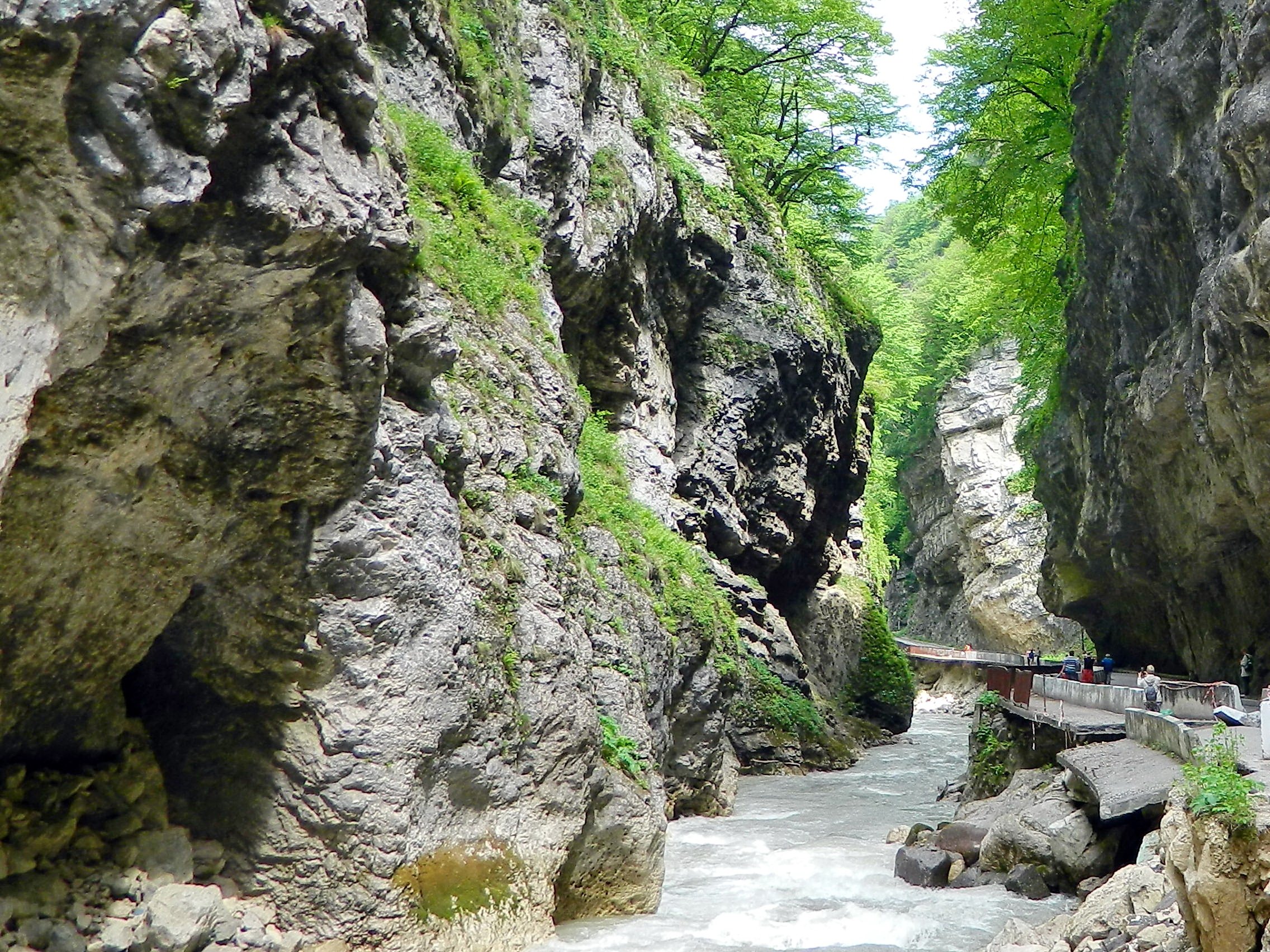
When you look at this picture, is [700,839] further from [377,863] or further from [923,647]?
[923,647]

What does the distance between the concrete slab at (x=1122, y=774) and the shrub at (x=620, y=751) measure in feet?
15.3

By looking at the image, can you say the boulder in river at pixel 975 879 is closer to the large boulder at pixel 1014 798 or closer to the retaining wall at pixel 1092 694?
the large boulder at pixel 1014 798

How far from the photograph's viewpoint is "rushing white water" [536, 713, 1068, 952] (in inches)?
392

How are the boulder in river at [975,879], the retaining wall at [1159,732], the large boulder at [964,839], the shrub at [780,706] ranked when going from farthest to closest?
1. the shrub at [780,706]
2. the large boulder at [964,839]
3. the retaining wall at [1159,732]
4. the boulder in river at [975,879]

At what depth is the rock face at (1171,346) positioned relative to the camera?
1582 cm

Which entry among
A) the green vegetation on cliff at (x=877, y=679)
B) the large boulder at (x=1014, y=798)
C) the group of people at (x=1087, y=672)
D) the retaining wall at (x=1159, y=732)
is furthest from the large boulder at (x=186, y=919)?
the green vegetation on cliff at (x=877, y=679)

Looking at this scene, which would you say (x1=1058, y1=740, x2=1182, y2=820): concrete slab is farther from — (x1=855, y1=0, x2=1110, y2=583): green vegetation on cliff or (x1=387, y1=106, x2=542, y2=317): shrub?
(x1=855, y1=0, x2=1110, y2=583): green vegetation on cliff

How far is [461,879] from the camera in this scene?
28.0ft

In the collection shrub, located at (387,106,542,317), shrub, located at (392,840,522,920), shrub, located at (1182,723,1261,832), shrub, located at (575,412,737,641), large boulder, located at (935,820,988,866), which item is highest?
shrub, located at (387,106,542,317)

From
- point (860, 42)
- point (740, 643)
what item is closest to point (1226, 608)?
point (740, 643)

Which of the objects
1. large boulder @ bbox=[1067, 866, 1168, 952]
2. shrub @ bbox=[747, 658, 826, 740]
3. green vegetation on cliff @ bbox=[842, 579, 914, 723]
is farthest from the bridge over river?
green vegetation on cliff @ bbox=[842, 579, 914, 723]

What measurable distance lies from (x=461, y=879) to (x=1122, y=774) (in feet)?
26.1

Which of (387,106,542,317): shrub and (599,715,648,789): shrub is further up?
(387,106,542,317): shrub

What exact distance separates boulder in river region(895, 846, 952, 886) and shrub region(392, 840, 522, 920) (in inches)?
217
